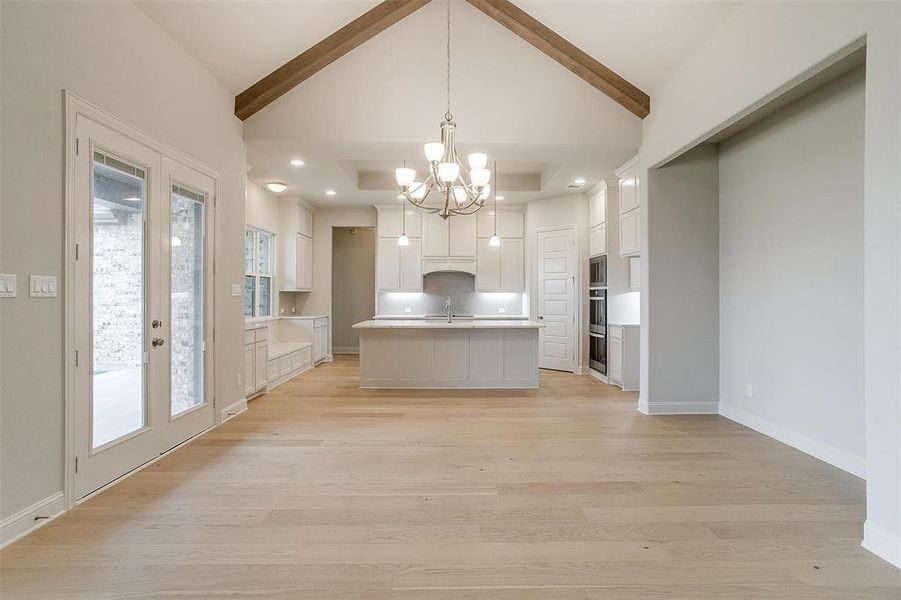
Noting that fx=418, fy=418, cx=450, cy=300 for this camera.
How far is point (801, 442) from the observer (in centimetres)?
337

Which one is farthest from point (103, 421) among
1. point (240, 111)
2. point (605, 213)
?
point (605, 213)

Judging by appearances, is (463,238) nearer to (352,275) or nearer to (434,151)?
(352,275)

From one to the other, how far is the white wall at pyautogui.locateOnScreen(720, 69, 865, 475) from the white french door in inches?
198

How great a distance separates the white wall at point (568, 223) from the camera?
6.65 metres

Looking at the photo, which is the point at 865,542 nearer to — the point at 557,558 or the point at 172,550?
the point at 557,558

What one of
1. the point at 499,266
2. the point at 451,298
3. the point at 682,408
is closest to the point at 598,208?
the point at 499,266

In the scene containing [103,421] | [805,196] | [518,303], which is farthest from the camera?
[518,303]

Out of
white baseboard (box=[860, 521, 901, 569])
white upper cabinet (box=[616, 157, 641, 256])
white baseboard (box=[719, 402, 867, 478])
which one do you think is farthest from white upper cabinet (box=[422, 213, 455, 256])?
white baseboard (box=[860, 521, 901, 569])

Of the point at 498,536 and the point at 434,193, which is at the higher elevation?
the point at 434,193

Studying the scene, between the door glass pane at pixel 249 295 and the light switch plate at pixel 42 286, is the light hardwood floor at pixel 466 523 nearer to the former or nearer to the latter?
the light switch plate at pixel 42 286

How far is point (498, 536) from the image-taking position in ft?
7.02

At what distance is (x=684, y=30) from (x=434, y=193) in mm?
4226

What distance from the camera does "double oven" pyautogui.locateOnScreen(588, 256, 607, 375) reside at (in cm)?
603

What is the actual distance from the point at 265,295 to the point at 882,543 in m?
7.24
